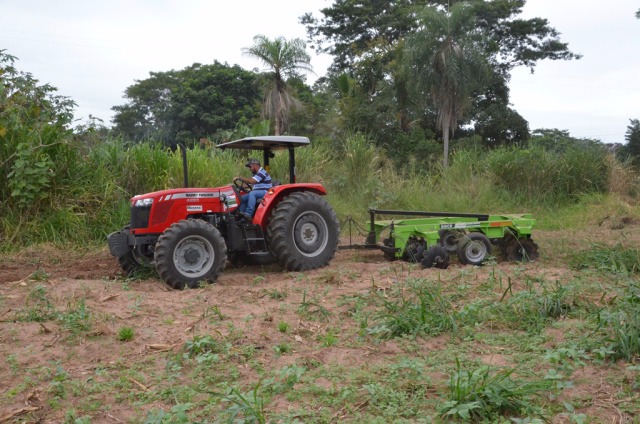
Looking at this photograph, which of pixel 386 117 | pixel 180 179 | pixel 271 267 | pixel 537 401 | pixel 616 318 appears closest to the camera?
pixel 537 401

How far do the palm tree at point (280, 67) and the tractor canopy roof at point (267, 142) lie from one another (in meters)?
18.4

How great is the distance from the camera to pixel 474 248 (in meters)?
8.54

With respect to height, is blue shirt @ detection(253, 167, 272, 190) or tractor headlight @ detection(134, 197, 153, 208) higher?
blue shirt @ detection(253, 167, 272, 190)

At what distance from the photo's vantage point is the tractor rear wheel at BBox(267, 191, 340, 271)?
26.5ft

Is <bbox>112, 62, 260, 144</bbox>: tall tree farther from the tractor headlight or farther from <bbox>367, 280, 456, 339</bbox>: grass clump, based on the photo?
<bbox>367, 280, 456, 339</bbox>: grass clump

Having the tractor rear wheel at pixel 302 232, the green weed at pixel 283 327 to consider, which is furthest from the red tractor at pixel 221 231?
the green weed at pixel 283 327

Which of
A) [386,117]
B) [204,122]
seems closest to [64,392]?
[386,117]

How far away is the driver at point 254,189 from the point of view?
27.2 ft

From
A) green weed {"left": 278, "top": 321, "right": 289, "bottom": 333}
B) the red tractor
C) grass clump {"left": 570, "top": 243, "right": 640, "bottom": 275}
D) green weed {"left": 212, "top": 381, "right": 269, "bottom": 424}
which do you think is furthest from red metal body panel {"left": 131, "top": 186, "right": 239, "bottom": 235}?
grass clump {"left": 570, "top": 243, "right": 640, "bottom": 275}

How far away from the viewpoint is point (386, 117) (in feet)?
86.6

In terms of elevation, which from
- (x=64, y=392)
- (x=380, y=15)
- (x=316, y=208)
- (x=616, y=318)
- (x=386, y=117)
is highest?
(x=380, y=15)

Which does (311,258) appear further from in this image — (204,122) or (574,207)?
(204,122)

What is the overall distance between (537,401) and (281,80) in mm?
25041

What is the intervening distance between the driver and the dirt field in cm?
113
